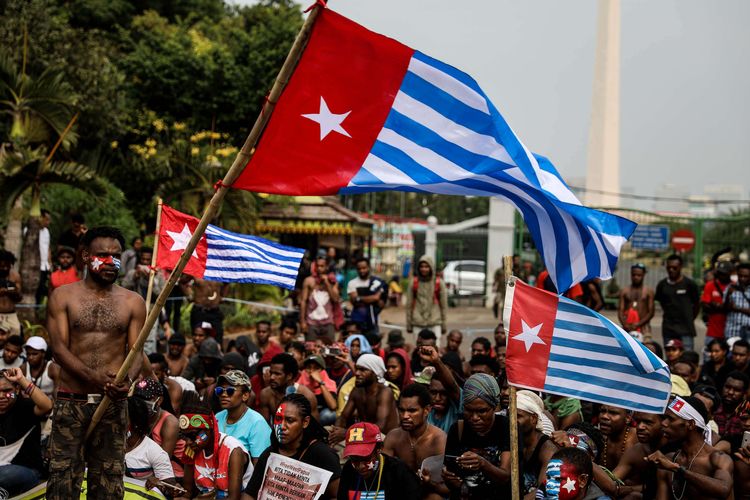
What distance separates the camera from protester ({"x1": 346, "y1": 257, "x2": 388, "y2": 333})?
13.5m

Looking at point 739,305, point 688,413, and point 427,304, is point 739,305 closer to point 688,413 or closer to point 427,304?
point 427,304

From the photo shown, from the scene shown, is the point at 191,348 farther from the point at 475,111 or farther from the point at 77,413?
the point at 475,111

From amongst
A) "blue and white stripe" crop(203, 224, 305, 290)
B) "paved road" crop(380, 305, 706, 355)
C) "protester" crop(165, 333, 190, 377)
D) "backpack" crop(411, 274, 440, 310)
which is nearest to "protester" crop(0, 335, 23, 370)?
"protester" crop(165, 333, 190, 377)

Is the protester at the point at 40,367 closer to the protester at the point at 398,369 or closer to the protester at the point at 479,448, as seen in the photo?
the protester at the point at 398,369

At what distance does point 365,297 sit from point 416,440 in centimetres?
647

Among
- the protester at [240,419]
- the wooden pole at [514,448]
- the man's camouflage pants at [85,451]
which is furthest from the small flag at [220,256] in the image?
the wooden pole at [514,448]

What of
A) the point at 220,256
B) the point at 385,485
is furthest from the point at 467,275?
the point at 385,485

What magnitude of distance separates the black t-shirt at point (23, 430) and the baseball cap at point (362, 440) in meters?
2.92

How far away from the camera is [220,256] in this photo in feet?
28.8

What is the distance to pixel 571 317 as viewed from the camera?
586cm

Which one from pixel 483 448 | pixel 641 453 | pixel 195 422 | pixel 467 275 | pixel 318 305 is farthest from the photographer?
pixel 467 275

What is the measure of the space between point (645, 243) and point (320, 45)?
19895 mm

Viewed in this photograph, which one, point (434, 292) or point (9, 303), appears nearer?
point (9, 303)

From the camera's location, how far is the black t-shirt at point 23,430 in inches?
291
